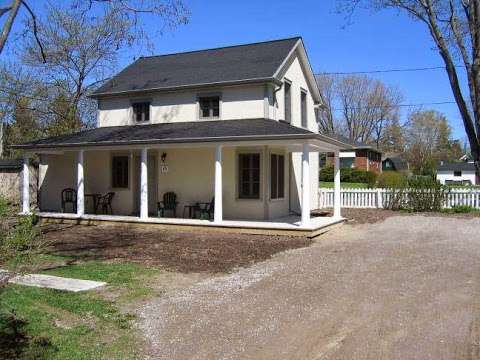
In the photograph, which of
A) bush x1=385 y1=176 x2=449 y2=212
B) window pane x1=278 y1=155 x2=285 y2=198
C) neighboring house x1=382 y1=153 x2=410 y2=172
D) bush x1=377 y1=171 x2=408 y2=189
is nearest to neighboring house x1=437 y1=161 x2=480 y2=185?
neighboring house x1=382 y1=153 x2=410 y2=172

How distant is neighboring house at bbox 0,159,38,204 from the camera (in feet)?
72.2

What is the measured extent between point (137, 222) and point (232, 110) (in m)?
5.07

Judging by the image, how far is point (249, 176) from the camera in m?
16.7

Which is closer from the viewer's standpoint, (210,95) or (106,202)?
(210,95)

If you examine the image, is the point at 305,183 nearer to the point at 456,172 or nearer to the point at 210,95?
the point at 210,95

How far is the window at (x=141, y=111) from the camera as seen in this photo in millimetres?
19625

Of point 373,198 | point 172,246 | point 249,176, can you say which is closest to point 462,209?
point 373,198

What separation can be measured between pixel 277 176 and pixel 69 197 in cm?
872

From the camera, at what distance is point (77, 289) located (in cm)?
760

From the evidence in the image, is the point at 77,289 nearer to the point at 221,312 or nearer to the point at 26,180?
the point at 221,312

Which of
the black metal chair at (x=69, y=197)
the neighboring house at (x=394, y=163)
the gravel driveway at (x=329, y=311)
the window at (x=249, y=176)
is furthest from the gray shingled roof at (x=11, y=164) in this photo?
the neighboring house at (x=394, y=163)

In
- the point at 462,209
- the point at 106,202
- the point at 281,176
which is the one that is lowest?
the point at 462,209

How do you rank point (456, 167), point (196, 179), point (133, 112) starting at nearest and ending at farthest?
point (196, 179) → point (133, 112) → point (456, 167)

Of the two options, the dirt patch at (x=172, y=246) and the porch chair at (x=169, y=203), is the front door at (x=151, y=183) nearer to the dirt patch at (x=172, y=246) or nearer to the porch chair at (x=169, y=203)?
the porch chair at (x=169, y=203)
